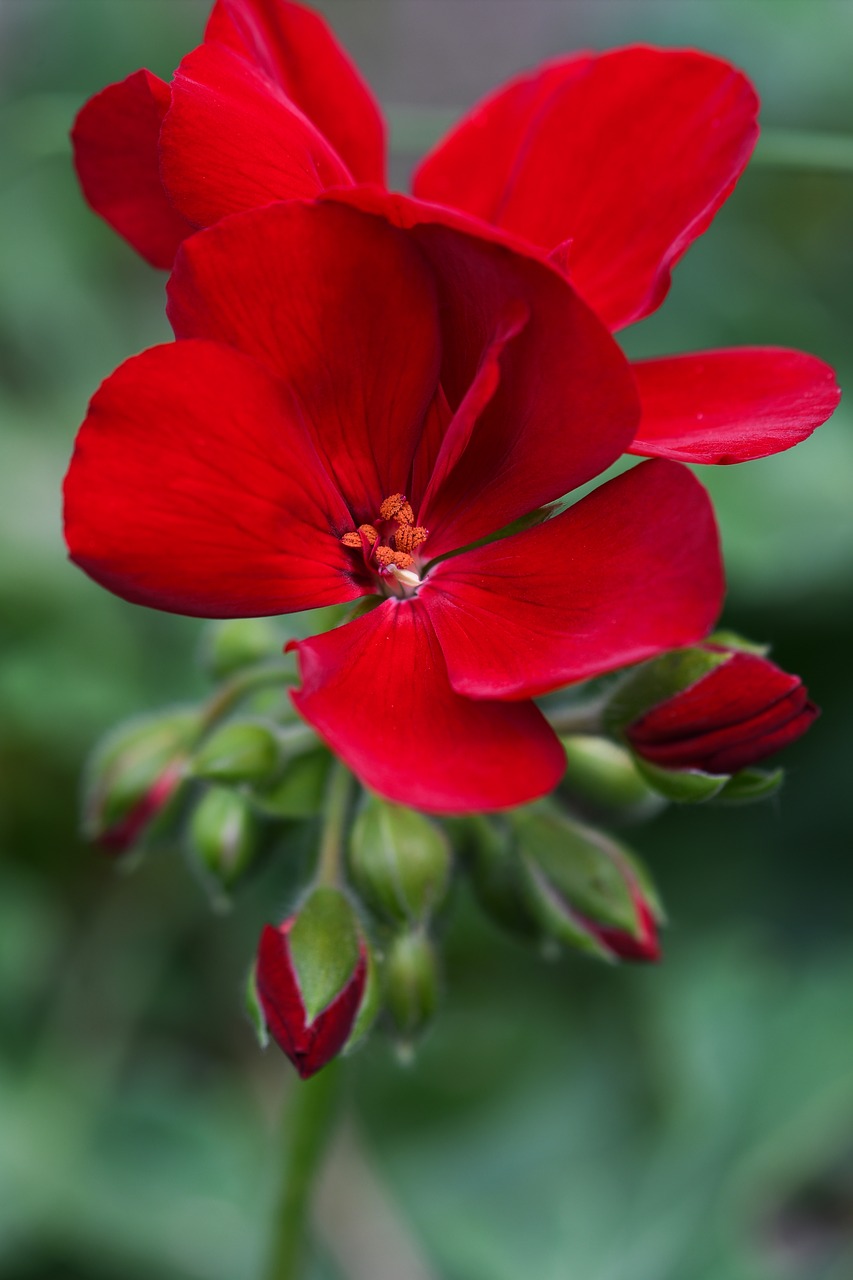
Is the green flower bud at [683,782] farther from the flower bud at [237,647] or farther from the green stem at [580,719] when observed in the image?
the flower bud at [237,647]

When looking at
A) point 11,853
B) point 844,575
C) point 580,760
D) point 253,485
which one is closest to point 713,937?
point 844,575

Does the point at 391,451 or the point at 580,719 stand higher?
the point at 391,451

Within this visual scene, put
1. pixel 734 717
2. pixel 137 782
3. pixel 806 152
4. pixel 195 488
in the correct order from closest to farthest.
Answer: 1. pixel 195 488
2. pixel 734 717
3. pixel 137 782
4. pixel 806 152

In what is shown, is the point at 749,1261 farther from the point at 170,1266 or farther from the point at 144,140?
the point at 144,140

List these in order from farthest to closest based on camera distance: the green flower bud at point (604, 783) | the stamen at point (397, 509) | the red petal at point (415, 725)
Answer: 1. the green flower bud at point (604, 783)
2. the stamen at point (397, 509)
3. the red petal at point (415, 725)

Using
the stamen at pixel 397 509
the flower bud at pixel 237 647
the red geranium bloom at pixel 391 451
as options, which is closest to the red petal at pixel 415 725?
the red geranium bloom at pixel 391 451

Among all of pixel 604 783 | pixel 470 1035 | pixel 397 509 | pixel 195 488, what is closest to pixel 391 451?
pixel 397 509

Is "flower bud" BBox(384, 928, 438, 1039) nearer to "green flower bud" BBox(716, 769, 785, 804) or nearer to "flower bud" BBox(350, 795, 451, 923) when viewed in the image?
"flower bud" BBox(350, 795, 451, 923)

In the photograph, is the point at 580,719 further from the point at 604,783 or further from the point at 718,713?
the point at 718,713
